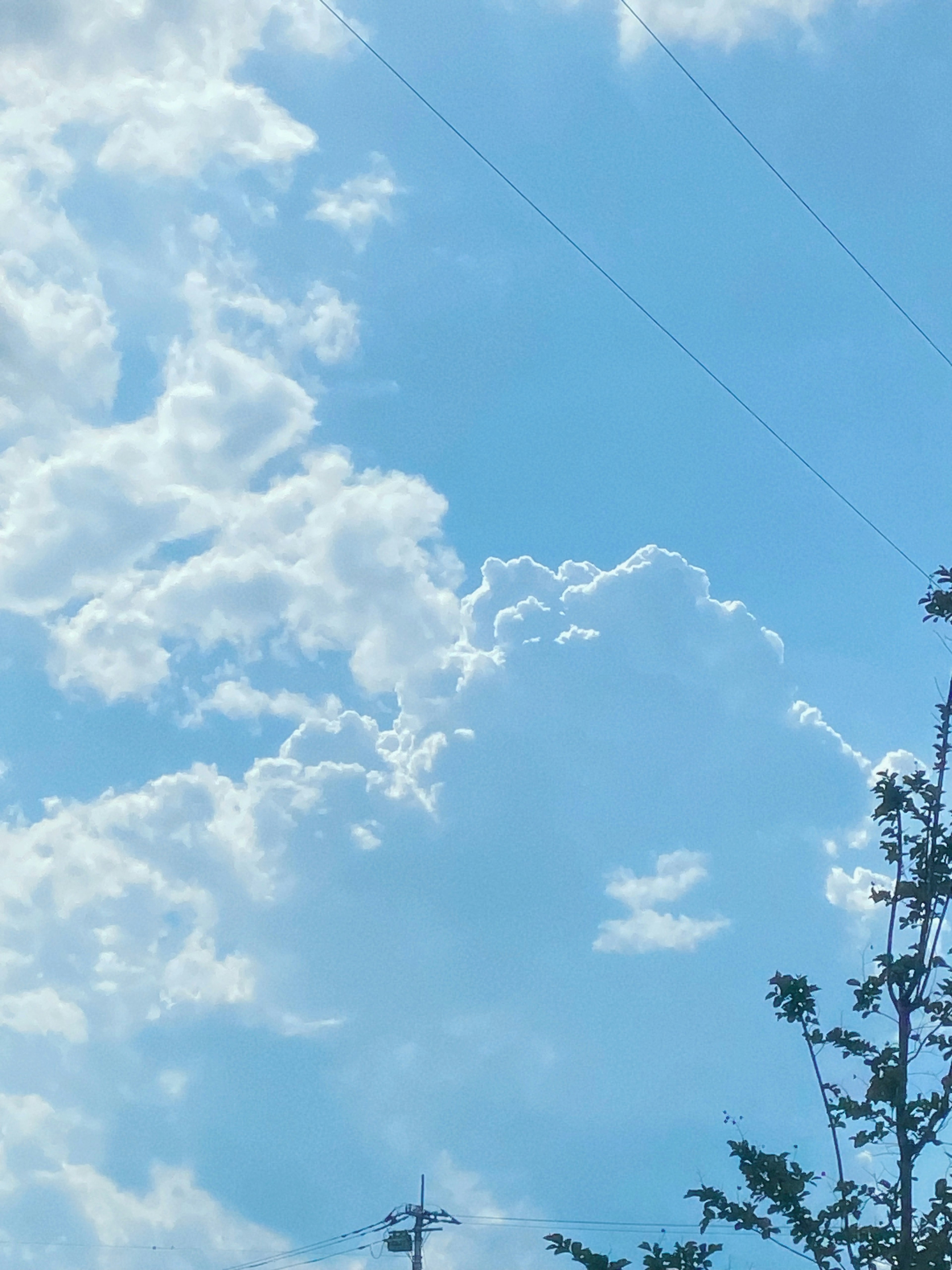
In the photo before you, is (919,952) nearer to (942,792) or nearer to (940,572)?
(942,792)

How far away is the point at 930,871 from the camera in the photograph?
14.5 m

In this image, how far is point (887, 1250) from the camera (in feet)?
44.1

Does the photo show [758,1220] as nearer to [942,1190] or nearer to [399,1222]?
[942,1190]

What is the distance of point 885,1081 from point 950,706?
12.1 feet

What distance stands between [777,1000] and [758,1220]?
2090 millimetres

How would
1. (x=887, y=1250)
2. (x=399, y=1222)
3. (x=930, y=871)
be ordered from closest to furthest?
(x=887, y=1250) → (x=930, y=871) → (x=399, y=1222)

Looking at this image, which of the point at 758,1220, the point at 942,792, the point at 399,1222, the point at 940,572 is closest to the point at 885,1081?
the point at 758,1220

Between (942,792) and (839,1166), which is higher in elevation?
(942,792)

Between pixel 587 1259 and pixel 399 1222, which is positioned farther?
pixel 399 1222

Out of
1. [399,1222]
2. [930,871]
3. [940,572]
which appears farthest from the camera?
[399,1222]

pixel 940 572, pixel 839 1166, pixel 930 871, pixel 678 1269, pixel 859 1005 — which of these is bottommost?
pixel 678 1269

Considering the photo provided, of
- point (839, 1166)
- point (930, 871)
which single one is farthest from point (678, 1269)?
point (930, 871)

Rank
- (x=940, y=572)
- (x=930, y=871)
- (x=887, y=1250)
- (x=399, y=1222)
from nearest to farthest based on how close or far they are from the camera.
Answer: (x=887, y=1250) < (x=930, y=871) < (x=940, y=572) < (x=399, y=1222)

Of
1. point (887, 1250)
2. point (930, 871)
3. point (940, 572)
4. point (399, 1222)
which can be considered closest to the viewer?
point (887, 1250)
